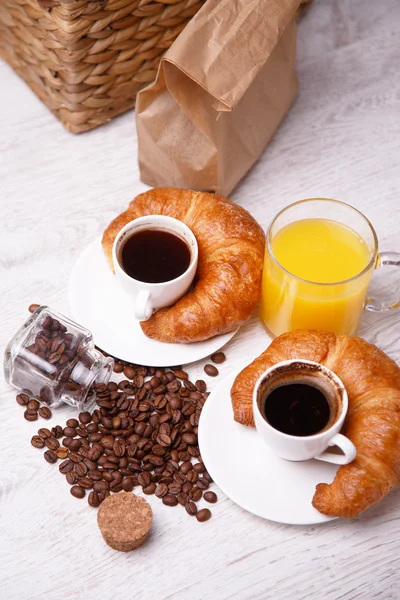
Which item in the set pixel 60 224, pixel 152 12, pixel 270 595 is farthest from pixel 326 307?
pixel 152 12

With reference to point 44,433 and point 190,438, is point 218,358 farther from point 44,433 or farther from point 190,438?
point 44,433

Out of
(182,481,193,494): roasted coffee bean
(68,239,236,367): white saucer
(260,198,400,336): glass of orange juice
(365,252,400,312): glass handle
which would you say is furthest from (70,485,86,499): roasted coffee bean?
(365,252,400,312): glass handle

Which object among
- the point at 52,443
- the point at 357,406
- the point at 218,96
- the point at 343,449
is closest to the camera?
the point at 343,449

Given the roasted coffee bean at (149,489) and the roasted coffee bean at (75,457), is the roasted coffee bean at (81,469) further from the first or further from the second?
the roasted coffee bean at (149,489)

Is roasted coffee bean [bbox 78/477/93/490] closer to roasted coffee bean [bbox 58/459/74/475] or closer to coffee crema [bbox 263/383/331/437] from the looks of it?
roasted coffee bean [bbox 58/459/74/475]

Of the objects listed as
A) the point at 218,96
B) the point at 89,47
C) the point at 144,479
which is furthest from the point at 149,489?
the point at 89,47

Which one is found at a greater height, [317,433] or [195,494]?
[317,433]
